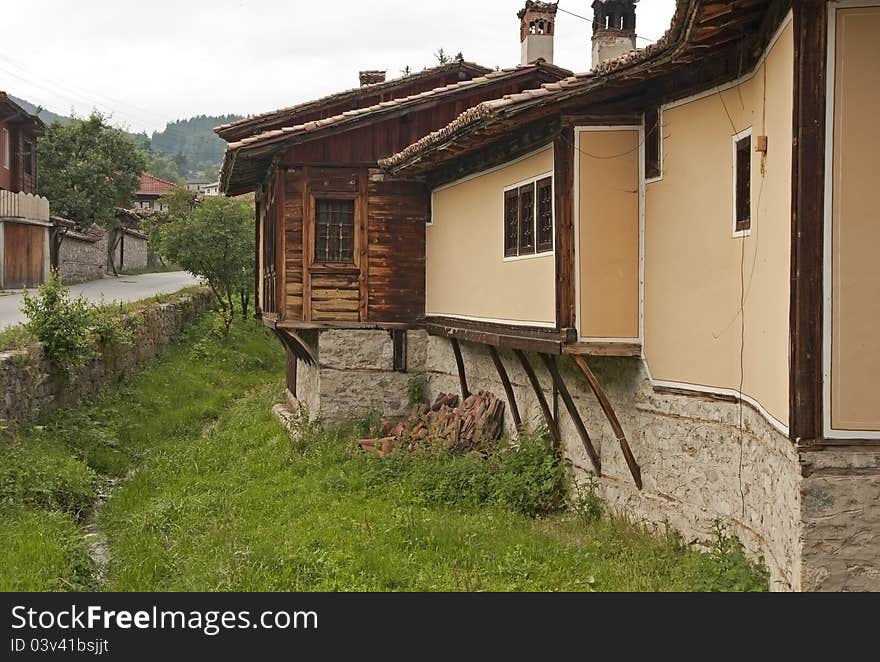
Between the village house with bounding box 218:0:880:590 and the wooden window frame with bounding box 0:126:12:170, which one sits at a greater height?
the wooden window frame with bounding box 0:126:12:170

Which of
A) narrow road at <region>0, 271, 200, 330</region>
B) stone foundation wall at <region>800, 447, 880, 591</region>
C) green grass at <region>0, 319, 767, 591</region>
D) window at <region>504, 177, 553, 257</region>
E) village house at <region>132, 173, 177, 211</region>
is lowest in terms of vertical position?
green grass at <region>0, 319, 767, 591</region>

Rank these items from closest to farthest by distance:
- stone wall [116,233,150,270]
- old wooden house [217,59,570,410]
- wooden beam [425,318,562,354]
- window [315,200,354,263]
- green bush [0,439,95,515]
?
1. wooden beam [425,318,562,354]
2. green bush [0,439,95,515]
3. old wooden house [217,59,570,410]
4. window [315,200,354,263]
5. stone wall [116,233,150,270]

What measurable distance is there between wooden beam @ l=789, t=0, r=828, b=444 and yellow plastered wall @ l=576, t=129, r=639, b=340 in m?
3.24

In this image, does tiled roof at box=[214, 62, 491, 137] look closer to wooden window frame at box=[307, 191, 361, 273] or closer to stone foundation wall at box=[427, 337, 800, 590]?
wooden window frame at box=[307, 191, 361, 273]

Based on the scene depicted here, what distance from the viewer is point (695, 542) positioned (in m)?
8.65

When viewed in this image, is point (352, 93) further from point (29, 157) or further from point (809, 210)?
point (29, 157)

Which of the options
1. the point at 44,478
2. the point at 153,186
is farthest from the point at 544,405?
the point at 153,186

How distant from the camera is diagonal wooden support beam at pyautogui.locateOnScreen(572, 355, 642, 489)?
31.6 ft

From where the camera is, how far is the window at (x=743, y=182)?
7.82 meters

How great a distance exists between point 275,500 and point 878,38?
347 inches

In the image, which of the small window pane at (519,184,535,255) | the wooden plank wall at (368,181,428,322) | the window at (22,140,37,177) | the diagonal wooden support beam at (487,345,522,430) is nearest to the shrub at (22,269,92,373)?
the wooden plank wall at (368,181,428,322)

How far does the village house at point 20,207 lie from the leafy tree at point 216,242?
4.84m

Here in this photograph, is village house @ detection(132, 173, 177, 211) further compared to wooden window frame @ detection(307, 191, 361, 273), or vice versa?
village house @ detection(132, 173, 177, 211)

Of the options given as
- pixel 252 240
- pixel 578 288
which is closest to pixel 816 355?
pixel 578 288
